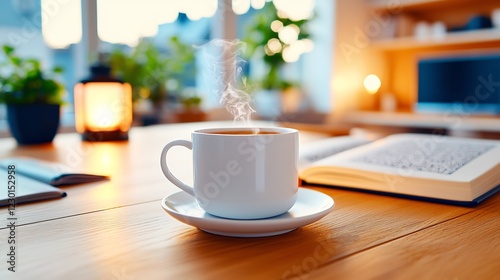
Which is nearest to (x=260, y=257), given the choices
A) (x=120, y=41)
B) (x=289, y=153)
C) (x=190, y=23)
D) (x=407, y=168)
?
(x=289, y=153)

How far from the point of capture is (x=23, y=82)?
125 centimetres

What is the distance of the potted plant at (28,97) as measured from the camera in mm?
1243

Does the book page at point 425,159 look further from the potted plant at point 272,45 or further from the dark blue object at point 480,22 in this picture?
the dark blue object at point 480,22

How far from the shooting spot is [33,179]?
0.79 meters

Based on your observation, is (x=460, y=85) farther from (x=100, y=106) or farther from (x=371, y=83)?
(x=100, y=106)

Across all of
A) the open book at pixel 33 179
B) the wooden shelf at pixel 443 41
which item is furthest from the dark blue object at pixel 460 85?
the open book at pixel 33 179

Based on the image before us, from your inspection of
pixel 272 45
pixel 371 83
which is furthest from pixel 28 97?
pixel 371 83

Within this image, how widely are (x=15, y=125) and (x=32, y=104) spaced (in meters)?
0.07

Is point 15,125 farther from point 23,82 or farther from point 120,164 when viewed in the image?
point 120,164

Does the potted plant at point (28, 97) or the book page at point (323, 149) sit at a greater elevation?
the potted plant at point (28, 97)

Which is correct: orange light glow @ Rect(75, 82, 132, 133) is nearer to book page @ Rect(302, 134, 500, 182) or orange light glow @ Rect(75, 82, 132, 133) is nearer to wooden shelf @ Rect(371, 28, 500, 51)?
book page @ Rect(302, 134, 500, 182)

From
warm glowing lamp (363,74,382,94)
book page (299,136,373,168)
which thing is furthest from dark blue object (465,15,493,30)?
book page (299,136,373,168)

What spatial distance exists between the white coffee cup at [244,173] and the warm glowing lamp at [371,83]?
336 cm

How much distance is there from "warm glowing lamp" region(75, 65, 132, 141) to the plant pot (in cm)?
7
